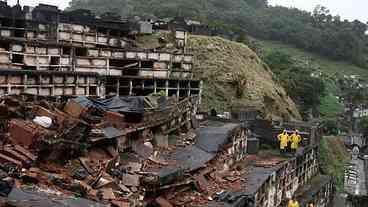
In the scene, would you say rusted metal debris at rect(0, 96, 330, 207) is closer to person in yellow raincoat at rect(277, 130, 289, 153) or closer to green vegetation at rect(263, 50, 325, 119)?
person in yellow raincoat at rect(277, 130, 289, 153)

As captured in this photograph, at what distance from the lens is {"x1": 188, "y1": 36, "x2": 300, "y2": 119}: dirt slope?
49.2m

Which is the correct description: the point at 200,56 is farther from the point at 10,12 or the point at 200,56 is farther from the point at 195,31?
the point at 10,12

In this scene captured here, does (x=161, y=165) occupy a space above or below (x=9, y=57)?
below

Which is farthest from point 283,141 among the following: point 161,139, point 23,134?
point 23,134

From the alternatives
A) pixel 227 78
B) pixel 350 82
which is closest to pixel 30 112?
pixel 227 78

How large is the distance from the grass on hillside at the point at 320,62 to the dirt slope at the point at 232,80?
42680mm

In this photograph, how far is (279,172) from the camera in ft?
90.8

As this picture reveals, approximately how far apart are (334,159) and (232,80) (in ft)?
39.7

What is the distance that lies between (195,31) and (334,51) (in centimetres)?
5497

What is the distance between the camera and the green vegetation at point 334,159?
41469mm

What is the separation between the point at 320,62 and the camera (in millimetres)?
103250

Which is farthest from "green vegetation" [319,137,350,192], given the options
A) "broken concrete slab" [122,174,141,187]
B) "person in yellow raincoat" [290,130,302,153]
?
"broken concrete slab" [122,174,141,187]

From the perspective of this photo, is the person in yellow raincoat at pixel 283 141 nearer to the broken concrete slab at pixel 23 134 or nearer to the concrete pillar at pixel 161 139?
the concrete pillar at pixel 161 139

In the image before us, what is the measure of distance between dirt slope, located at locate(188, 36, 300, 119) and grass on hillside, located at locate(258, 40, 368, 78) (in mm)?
42680
